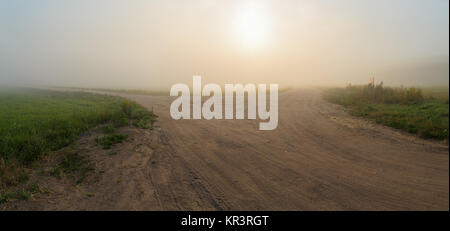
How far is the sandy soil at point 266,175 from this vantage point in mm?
4012

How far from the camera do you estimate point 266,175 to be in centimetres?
514

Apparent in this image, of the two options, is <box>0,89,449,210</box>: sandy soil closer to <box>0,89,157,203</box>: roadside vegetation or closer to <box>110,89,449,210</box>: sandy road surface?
<box>110,89,449,210</box>: sandy road surface

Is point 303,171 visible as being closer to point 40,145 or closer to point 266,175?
point 266,175

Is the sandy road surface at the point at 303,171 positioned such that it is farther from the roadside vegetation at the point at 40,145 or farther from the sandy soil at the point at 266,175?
the roadside vegetation at the point at 40,145

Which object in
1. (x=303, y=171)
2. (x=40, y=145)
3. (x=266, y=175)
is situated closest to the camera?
(x=266, y=175)

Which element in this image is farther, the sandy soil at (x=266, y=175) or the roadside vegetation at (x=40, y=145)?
the roadside vegetation at (x=40, y=145)

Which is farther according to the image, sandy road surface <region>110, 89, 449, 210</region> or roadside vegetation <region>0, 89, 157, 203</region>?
roadside vegetation <region>0, 89, 157, 203</region>

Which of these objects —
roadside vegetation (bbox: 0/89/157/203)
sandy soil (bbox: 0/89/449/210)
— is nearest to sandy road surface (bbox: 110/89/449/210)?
sandy soil (bbox: 0/89/449/210)

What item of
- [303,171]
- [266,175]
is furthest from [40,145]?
[303,171]

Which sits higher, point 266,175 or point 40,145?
point 40,145

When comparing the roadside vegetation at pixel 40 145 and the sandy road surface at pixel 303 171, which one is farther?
the roadside vegetation at pixel 40 145

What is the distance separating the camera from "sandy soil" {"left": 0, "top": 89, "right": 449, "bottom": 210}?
4.01m

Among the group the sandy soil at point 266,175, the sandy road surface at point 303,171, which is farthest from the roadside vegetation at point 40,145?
the sandy road surface at point 303,171
